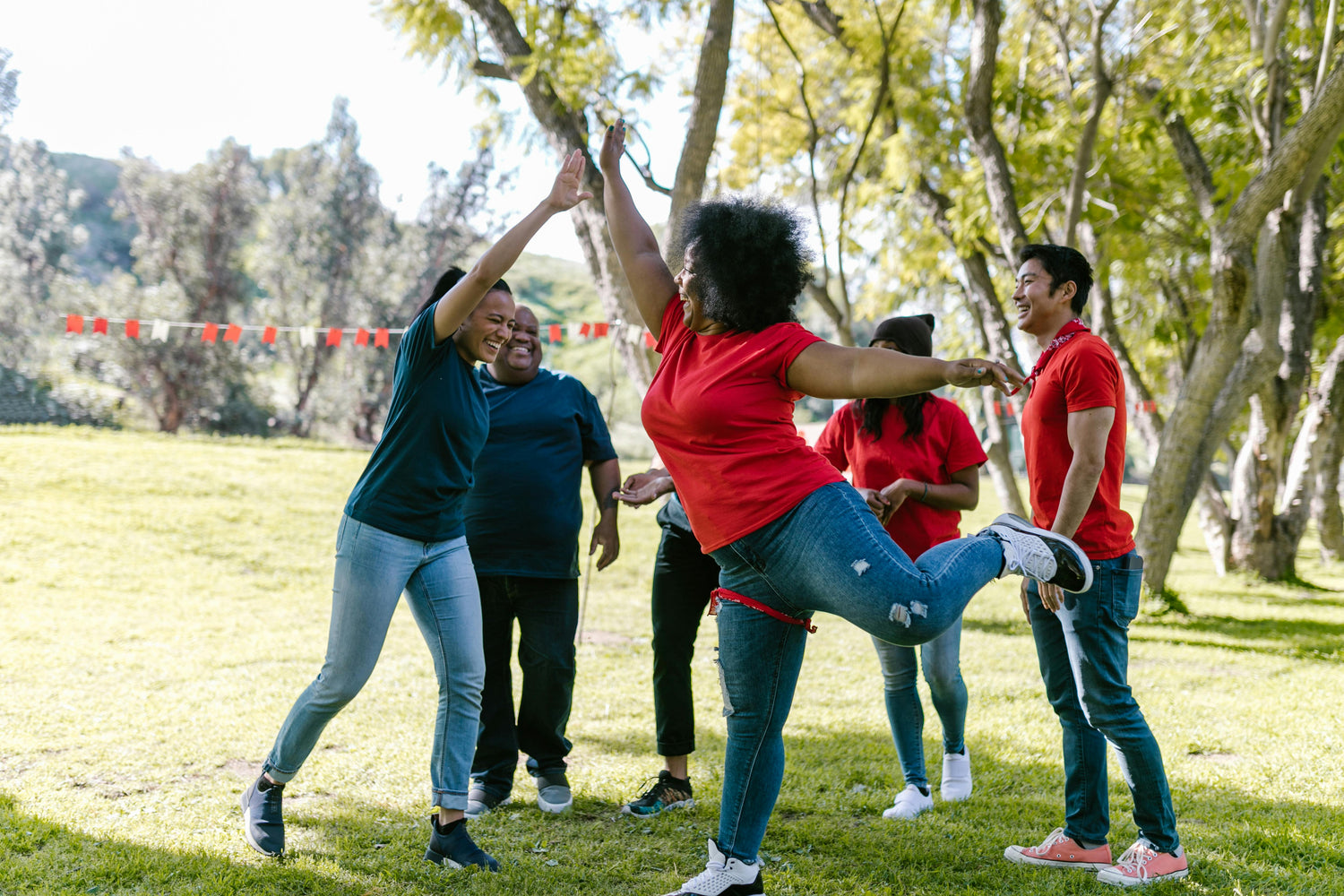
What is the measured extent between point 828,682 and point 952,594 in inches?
191

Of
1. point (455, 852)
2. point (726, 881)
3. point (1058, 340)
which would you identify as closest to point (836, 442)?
point (1058, 340)

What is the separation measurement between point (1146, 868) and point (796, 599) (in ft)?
5.00

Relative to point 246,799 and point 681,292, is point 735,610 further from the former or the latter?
point 246,799

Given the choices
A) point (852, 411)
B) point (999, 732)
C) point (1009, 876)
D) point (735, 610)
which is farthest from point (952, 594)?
point (999, 732)

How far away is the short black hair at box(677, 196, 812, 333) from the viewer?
259 cm

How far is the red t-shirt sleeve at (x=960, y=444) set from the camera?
12.9 feet

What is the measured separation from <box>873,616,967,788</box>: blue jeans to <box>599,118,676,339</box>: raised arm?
181cm

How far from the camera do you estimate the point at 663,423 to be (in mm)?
2590

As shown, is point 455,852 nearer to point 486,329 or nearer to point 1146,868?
point 486,329

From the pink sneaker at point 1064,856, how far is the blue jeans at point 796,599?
1.12 m

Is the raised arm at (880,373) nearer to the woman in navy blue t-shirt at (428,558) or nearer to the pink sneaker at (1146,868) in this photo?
the woman in navy blue t-shirt at (428,558)

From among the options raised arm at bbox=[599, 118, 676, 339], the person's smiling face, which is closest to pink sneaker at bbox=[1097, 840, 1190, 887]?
raised arm at bbox=[599, 118, 676, 339]

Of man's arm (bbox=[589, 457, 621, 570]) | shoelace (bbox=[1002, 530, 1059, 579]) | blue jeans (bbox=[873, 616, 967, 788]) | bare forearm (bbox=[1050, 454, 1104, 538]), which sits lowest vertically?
blue jeans (bbox=[873, 616, 967, 788])

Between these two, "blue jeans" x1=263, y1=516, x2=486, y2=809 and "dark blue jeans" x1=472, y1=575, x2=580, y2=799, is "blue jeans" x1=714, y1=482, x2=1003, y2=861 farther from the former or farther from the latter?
"dark blue jeans" x1=472, y1=575, x2=580, y2=799
